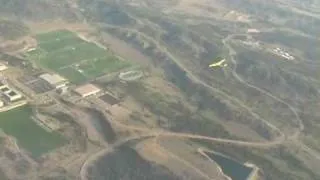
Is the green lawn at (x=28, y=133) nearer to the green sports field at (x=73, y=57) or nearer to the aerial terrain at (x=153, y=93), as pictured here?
the aerial terrain at (x=153, y=93)

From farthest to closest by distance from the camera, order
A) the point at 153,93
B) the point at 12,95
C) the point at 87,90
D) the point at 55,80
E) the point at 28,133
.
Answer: the point at 153,93 < the point at 55,80 < the point at 87,90 < the point at 12,95 < the point at 28,133

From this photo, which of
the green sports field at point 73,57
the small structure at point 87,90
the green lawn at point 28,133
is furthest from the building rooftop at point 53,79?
the green lawn at point 28,133

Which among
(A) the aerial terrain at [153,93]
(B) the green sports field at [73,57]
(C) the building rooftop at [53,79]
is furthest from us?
(B) the green sports field at [73,57]

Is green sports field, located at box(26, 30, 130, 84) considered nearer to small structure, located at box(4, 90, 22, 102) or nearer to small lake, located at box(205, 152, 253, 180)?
Result: small structure, located at box(4, 90, 22, 102)

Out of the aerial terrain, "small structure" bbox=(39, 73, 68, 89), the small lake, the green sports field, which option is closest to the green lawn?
the aerial terrain

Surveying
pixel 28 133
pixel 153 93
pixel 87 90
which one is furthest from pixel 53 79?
pixel 153 93

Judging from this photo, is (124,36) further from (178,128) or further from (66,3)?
(178,128)

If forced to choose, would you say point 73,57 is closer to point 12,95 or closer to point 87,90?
point 87,90
